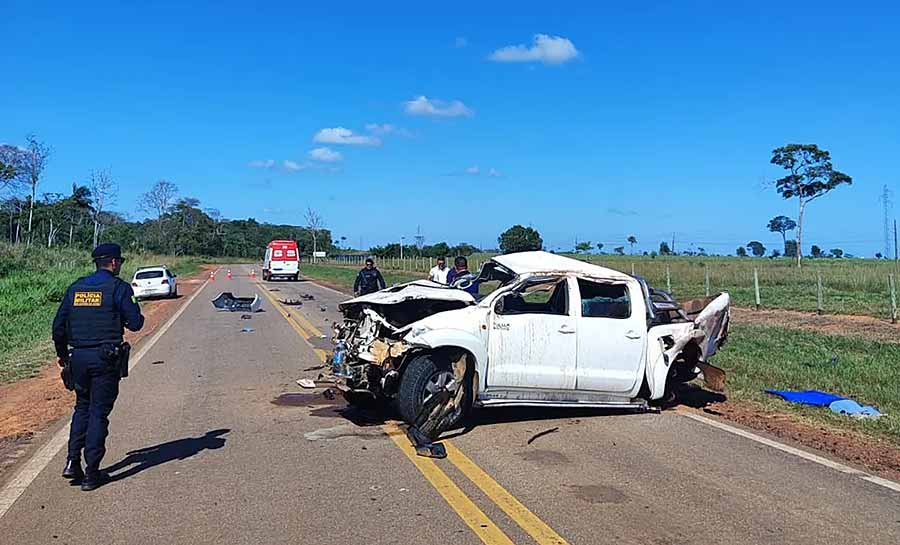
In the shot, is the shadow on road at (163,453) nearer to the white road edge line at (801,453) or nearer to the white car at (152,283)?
the white road edge line at (801,453)

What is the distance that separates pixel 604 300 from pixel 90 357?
536cm

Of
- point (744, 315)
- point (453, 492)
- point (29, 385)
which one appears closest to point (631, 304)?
point (453, 492)

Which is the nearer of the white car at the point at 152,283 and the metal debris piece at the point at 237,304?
the metal debris piece at the point at 237,304

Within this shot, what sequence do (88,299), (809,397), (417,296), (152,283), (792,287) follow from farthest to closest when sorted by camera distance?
(792,287)
(152,283)
(809,397)
(417,296)
(88,299)

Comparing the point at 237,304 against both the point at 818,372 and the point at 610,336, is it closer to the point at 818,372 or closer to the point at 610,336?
the point at 818,372

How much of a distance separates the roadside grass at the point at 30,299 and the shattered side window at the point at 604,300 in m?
9.06

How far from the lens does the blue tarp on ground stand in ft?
31.8

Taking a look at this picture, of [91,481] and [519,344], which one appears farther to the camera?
[519,344]

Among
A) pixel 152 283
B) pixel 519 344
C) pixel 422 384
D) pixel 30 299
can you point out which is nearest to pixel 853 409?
pixel 519 344

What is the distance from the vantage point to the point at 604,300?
9047 millimetres

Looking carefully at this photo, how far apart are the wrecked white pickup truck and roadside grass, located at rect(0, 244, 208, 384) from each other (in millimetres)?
7291

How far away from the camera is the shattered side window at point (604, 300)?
29.3ft

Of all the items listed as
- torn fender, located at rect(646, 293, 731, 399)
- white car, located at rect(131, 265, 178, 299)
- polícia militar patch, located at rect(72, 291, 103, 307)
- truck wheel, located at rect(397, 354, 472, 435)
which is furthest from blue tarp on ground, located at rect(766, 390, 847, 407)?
white car, located at rect(131, 265, 178, 299)

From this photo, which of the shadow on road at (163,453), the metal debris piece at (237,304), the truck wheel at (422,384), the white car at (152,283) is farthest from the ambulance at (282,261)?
the truck wheel at (422,384)
